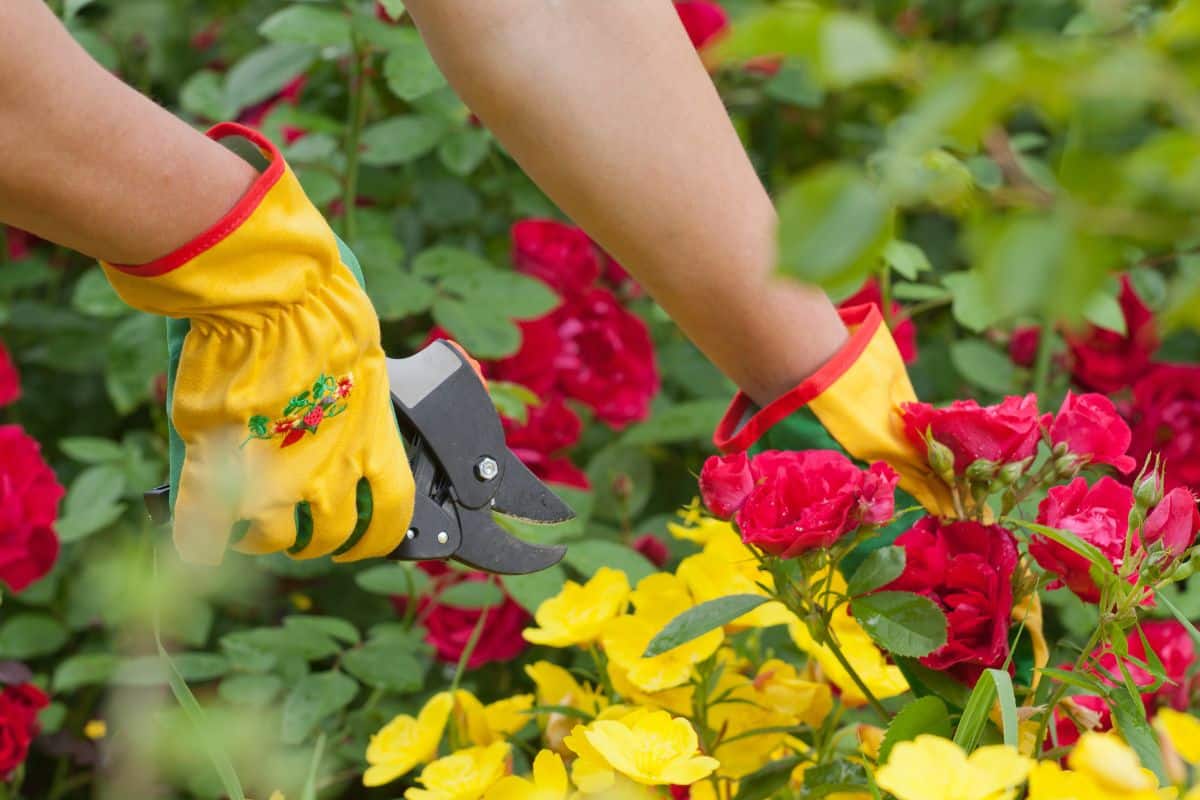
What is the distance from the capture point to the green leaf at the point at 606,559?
1284mm

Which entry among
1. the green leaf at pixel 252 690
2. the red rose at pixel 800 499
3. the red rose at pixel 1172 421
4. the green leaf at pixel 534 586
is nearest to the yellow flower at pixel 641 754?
the red rose at pixel 800 499

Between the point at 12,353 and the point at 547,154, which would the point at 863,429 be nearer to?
the point at 547,154

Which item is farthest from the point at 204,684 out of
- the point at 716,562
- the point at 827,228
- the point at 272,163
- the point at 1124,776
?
the point at 827,228

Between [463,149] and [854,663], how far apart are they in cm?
84

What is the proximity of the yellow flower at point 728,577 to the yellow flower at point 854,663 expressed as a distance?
1.1 inches

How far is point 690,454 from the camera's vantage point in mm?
1831

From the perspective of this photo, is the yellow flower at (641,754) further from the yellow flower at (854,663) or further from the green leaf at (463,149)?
the green leaf at (463,149)

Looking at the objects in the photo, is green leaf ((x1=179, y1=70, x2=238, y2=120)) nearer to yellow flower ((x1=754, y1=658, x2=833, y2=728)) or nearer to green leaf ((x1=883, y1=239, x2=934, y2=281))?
green leaf ((x1=883, y1=239, x2=934, y2=281))

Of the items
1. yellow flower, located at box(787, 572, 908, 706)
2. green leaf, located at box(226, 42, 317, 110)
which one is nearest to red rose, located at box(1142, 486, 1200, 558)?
yellow flower, located at box(787, 572, 908, 706)

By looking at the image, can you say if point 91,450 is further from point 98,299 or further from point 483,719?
point 483,719

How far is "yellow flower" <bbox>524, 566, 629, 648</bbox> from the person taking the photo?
1034 millimetres

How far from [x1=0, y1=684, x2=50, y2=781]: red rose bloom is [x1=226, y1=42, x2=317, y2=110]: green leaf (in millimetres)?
704

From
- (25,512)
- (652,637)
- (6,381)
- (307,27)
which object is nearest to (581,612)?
(652,637)

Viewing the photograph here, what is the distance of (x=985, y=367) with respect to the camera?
1.59 metres
